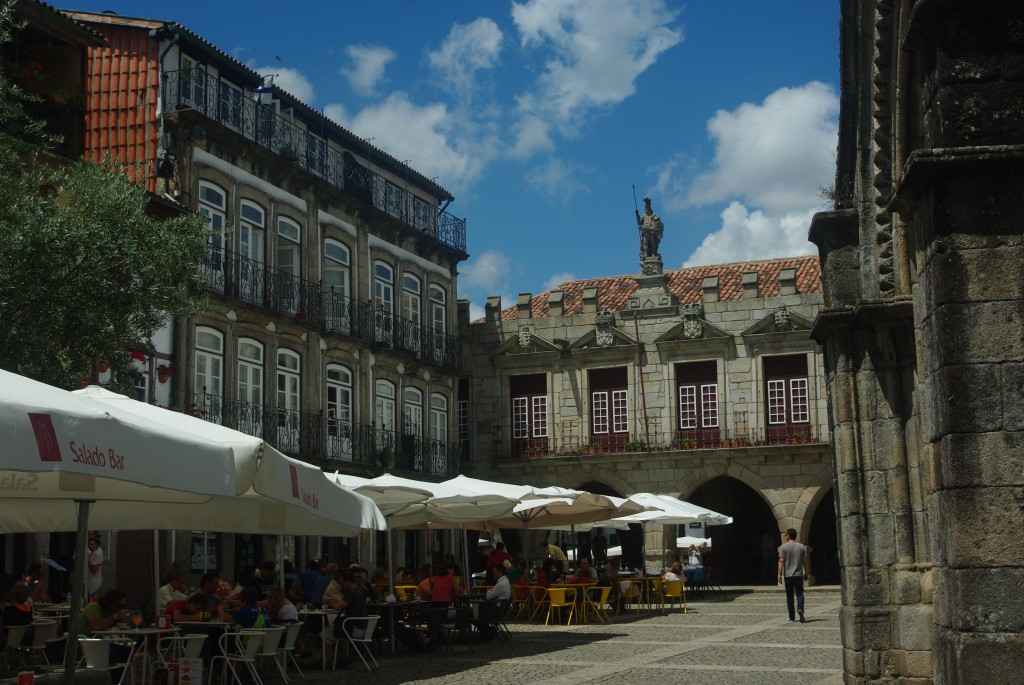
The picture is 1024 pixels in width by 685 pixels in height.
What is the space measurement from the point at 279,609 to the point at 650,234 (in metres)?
25.7

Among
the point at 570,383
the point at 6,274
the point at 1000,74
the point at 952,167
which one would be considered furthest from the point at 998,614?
the point at 570,383

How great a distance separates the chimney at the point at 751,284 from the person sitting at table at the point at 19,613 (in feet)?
85.7

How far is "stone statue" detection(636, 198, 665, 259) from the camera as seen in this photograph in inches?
1485

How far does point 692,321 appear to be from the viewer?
118 feet

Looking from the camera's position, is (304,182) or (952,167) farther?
(304,182)

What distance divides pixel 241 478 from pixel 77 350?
6162 mm

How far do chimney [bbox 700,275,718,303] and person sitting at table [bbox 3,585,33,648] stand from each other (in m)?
26.1

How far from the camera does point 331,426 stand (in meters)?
29.2

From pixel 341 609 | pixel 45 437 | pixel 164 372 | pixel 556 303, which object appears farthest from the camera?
pixel 556 303

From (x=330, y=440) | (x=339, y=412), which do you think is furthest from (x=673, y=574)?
(x=339, y=412)

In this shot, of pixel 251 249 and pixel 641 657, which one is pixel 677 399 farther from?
pixel 641 657

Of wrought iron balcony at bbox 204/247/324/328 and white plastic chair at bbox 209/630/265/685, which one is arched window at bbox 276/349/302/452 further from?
white plastic chair at bbox 209/630/265/685

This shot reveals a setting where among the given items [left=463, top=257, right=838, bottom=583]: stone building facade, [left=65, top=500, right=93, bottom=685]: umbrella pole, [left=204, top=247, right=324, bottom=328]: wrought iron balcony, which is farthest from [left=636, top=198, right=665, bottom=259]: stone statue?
[left=65, top=500, right=93, bottom=685]: umbrella pole

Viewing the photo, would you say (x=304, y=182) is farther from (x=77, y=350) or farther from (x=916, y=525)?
(x=916, y=525)
